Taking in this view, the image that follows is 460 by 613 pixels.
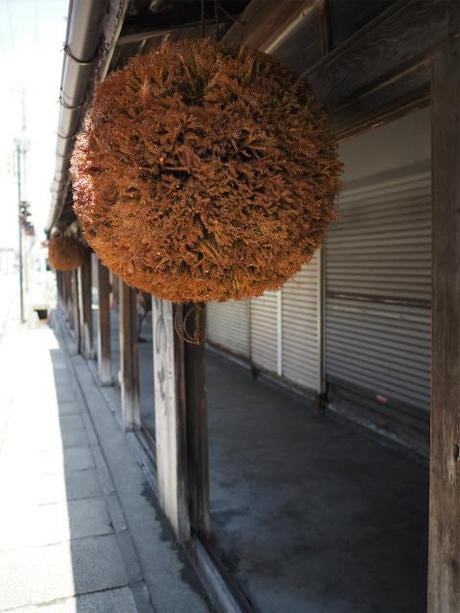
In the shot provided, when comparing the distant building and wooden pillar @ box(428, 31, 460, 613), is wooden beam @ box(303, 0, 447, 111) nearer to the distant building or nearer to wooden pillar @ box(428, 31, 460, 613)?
wooden pillar @ box(428, 31, 460, 613)

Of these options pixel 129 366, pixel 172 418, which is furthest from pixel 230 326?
pixel 172 418

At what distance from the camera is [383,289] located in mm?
5512

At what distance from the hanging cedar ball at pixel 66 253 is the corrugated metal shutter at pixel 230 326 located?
288 cm

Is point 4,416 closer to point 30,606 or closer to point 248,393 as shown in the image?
point 248,393

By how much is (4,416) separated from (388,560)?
584cm

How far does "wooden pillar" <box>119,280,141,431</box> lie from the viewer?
→ 20.2ft

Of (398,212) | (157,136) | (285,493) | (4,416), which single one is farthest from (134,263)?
(4,416)

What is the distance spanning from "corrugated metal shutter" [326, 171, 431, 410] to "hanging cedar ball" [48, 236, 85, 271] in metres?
5.84

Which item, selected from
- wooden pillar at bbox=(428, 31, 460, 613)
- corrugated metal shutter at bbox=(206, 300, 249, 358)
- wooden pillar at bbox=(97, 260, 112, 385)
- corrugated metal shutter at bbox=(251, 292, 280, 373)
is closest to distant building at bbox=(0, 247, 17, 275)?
corrugated metal shutter at bbox=(206, 300, 249, 358)

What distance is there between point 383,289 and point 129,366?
118 inches

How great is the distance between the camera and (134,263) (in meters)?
1.83

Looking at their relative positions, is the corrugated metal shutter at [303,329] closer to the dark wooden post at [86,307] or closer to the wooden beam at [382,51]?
the wooden beam at [382,51]

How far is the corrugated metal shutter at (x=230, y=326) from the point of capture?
9.24 m

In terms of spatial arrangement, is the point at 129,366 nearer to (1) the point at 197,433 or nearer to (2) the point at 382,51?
(1) the point at 197,433
